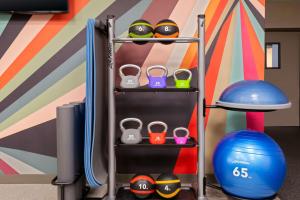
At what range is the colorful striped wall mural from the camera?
2625 millimetres

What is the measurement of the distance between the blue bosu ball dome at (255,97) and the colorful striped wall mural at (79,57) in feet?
1.62

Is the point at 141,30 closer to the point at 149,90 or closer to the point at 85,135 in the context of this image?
the point at 149,90

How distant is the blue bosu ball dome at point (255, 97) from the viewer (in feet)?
6.68

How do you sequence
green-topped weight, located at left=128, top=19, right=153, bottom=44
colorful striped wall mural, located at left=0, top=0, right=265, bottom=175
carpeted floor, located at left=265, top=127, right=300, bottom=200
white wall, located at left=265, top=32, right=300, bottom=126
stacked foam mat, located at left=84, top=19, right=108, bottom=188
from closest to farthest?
stacked foam mat, located at left=84, top=19, right=108, bottom=188
green-topped weight, located at left=128, top=19, right=153, bottom=44
carpeted floor, located at left=265, top=127, right=300, bottom=200
colorful striped wall mural, located at left=0, top=0, right=265, bottom=175
white wall, located at left=265, top=32, right=300, bottom=126

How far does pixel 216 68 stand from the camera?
8.67 feet

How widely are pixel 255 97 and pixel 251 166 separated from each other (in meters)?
0.49

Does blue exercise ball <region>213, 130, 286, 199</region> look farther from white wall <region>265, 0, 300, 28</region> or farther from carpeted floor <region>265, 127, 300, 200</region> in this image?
white wall <region>265, 0, 300, 28</region>

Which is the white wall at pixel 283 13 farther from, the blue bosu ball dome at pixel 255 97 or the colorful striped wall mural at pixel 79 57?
the blue bosu ball dome at pixel 255 97

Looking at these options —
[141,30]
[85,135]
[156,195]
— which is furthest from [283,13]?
[85,135]

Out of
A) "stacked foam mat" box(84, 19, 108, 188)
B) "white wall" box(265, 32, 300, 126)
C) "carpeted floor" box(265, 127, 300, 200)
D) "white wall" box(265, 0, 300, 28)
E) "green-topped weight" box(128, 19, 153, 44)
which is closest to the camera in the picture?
"stacked foam mat" box(84, 19, 108, 188)

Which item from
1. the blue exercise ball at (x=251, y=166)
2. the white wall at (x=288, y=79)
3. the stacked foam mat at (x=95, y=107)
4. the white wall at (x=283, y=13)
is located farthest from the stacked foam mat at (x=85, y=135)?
the white wall at (x=288, y=79)

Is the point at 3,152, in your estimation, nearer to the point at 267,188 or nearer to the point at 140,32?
the point at 140,32

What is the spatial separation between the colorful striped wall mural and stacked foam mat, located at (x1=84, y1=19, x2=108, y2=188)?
18.6 inches

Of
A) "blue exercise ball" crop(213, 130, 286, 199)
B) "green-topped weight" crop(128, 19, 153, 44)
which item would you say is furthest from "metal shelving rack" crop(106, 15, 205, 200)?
"blue exercise ball" crop(213, 130, 286, 199)
